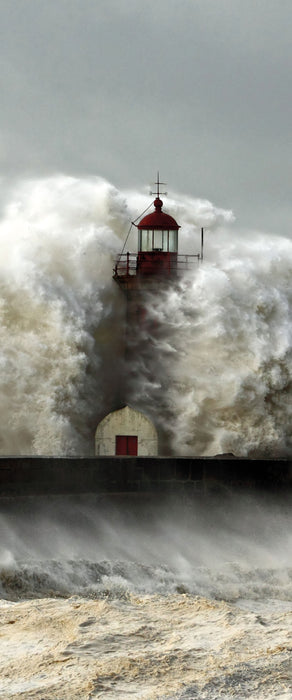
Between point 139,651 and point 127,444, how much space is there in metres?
10.00

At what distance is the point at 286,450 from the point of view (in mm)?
15227

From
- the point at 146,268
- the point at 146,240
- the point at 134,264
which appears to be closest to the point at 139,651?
the point at 146,268

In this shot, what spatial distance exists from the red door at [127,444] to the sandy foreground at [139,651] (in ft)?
28.2

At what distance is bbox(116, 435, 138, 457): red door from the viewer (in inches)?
557

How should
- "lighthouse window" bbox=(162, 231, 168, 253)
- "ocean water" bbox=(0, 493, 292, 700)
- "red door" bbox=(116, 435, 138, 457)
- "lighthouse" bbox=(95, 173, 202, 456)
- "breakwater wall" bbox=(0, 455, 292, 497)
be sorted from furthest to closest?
"lighthouse window" bbox=(162, 231, 168, 253), "lighthouse" bbox=(95, 173, 202, 456), "red door" bbox=(116, 435, 138, 457), "breakwater wall" bbox=(0, 455, 292, 497), "ocean water" bbox=(0, 493, 292, 700)

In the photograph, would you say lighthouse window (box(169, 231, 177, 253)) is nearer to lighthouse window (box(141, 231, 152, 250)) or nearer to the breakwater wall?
lighthouse window (box(141, 231, 152, 250))

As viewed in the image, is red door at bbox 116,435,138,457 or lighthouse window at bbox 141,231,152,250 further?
lighthouse window at bbox 141,231,152,250

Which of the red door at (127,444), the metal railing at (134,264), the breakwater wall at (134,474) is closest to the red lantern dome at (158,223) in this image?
the metal railing at (134,264)

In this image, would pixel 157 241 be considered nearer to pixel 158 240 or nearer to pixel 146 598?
pixel 158 240

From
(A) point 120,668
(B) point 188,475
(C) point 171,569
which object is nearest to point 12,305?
(B) point 188,475

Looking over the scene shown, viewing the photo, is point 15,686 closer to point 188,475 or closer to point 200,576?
point 200,576

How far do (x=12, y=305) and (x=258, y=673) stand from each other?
11341 mm

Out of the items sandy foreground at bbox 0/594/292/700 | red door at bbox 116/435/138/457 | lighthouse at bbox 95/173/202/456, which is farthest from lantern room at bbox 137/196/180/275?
sandy foreground at bbox 0/594/292/700

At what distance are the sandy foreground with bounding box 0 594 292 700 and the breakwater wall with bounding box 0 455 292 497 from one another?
7.74 ft
